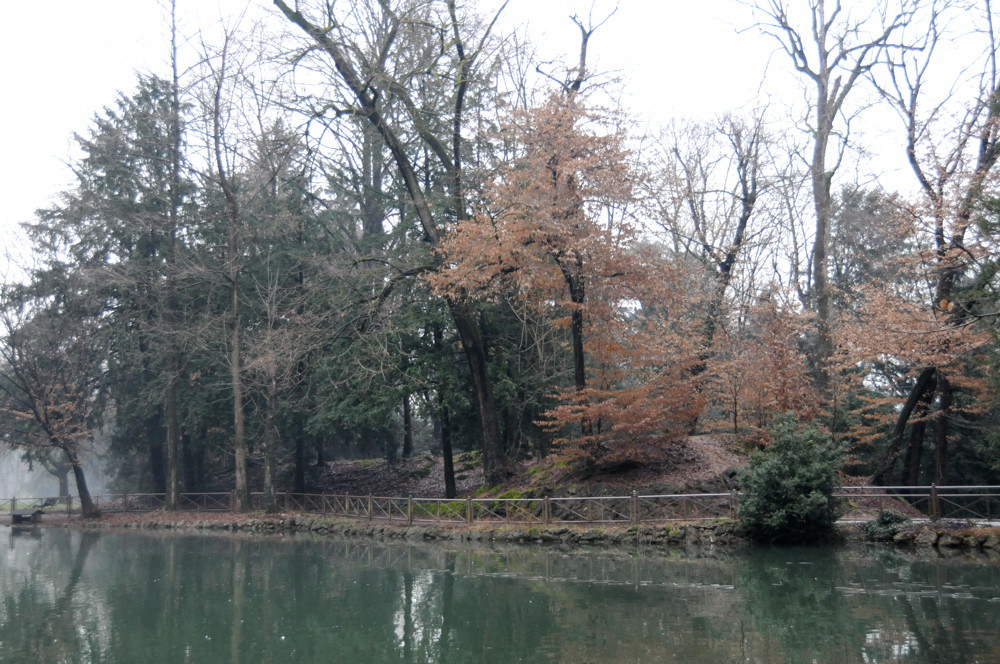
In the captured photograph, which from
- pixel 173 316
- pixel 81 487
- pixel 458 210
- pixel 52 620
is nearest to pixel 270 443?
pixel 173 316

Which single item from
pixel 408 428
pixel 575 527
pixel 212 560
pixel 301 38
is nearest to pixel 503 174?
pixel 301 38

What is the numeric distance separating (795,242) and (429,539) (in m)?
19.1

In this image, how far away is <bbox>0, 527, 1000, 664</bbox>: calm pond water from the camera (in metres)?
8.38

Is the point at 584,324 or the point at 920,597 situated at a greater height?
the point at 584,324

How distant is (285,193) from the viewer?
1204 inches

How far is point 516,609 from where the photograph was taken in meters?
10.5

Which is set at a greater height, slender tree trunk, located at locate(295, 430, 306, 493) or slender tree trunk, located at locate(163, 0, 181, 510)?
slender tree trunk, located at locate(163, 0, 181, 510)

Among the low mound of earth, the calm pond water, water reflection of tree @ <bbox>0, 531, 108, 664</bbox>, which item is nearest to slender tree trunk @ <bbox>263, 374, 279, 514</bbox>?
the low mound of earth

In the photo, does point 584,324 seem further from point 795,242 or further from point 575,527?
point 795,242

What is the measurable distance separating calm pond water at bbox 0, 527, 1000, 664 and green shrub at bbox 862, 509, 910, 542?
0.69 metres

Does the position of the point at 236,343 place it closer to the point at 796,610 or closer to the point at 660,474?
the point at 660,474

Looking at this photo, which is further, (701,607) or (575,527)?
(575,527)

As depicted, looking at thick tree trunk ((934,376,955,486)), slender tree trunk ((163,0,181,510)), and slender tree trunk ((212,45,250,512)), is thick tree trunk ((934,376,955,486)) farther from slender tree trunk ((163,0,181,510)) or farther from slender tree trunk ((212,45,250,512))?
slender tree trunk ((163,0,181,510))

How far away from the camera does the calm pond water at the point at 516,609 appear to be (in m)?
8.38
